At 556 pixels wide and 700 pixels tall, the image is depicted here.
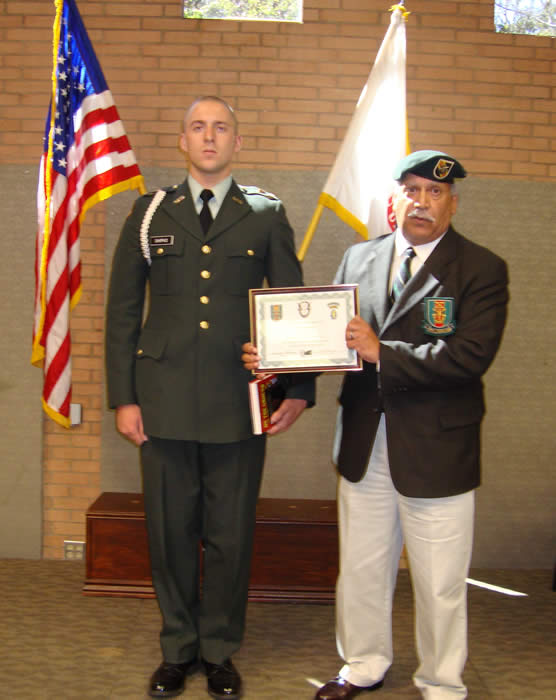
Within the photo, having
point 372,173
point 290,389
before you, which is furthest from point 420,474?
point 372,173

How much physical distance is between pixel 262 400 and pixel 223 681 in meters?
0.89

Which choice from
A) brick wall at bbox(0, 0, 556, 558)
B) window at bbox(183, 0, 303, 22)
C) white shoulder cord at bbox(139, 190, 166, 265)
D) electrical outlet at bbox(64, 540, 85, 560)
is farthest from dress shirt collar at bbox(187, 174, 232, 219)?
electrical outlet at bbox(64, 540, 85, 560)

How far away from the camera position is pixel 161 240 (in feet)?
7.15

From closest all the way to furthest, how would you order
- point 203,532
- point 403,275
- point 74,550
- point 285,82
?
point 403,275 < point 203,532 < point 285,82 < point 74,550

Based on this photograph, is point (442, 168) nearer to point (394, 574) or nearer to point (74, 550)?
point (394, 574)

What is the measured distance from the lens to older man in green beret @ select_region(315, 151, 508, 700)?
1946mm

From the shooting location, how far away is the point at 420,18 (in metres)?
3.34

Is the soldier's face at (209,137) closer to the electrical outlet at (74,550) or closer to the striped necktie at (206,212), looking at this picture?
the striped necktie at (206,212)

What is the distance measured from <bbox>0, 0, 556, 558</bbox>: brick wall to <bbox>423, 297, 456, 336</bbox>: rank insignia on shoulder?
1.64 meters

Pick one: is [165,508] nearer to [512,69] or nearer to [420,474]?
[420,474]

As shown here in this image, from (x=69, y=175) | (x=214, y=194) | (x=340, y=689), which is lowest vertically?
(x=340, y=689)

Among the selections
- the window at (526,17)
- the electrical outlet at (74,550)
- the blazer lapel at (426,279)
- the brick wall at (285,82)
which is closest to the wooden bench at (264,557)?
the electrical outlet at (74,550)

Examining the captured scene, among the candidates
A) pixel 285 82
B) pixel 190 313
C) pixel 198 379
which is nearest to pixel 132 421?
pixel 198 379

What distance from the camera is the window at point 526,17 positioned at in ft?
11.4
